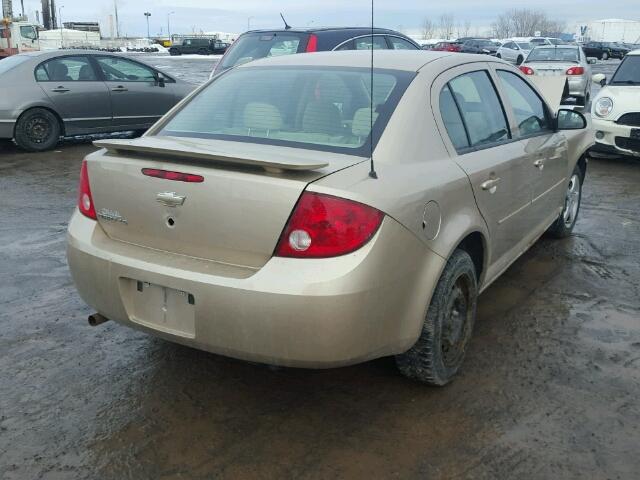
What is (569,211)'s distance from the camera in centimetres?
553

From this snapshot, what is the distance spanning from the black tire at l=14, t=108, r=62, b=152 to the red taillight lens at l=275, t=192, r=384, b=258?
27.2 ft

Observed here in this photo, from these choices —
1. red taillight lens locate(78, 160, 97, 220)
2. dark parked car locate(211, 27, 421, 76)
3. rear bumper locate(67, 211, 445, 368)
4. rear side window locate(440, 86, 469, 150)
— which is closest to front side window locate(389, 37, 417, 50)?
dark parked car locate(211, 27, 421, 76)

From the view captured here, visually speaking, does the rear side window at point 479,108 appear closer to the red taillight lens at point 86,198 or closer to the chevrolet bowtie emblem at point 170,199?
the chevrolet bowtie emblem at point 170,199

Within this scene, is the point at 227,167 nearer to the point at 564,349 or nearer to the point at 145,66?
the point at 564,349

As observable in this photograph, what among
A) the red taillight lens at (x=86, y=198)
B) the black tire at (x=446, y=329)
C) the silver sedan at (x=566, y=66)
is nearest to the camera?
the black tire at (x=446, y=329)

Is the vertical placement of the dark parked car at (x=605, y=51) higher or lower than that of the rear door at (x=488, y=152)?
higher

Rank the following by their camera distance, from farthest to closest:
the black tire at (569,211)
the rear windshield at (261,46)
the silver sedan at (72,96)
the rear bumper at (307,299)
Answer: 1. the silver sedan at (72,96)
2. the rear windshield at (261,46)
3. the black tire at (569,211)
4. the rear bumper at (307,299)

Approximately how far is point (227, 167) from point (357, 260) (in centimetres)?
68

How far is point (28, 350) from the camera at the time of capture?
11.7 ft

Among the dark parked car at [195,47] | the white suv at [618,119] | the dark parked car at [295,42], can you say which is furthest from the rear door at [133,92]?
the dark parked car at [195,47]

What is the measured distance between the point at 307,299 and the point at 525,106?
2647 mm

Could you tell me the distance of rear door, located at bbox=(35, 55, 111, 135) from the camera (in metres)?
9.68

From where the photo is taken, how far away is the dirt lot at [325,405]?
262cm

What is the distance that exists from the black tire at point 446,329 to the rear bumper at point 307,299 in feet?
0.53
